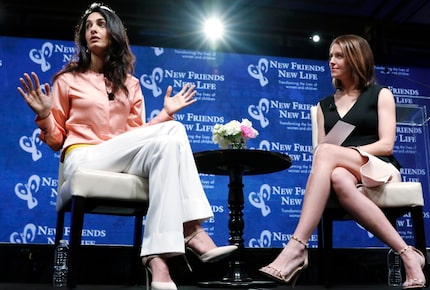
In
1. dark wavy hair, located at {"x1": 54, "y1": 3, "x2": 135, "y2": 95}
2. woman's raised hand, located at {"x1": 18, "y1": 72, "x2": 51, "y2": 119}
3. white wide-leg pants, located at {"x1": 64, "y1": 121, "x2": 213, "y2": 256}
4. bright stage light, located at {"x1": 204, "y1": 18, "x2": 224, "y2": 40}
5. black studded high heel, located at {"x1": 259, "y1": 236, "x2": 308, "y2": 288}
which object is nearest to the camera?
white wide-leg pants, located at {"x1": 64, "y1": 121, "x2": 213, "y2": 256}

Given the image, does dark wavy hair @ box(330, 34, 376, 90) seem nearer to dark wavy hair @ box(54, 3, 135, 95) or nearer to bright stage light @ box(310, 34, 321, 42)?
dark wavy hair @ box(54, 3, 135, 95)

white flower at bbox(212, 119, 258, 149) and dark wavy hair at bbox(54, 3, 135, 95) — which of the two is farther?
white flower at bbox(212, 119, 258, 149)

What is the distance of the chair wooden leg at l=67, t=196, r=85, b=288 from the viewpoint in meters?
2.12

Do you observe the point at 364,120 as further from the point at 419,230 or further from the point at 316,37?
the point at 316,37

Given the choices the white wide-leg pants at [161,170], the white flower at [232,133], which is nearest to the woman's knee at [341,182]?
the white wide-leg pants at [161,170]

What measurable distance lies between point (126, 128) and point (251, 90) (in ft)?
6.63

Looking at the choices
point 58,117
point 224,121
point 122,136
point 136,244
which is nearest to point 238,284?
point 136,244

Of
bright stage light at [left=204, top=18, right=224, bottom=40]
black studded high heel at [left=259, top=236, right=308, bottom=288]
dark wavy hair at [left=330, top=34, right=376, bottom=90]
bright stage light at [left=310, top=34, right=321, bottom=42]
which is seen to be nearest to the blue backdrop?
bright stage light at [left=204, top=18, right=224, bottom=40]

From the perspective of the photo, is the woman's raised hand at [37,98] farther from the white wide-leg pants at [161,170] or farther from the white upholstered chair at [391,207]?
the white upholstered chair at [391,207]

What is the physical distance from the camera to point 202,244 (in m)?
1.91

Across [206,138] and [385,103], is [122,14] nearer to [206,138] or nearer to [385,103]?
[206,138]

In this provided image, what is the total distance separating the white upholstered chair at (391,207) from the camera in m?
2.43

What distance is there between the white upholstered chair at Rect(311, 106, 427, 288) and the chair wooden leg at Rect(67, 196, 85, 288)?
1214 millimetres

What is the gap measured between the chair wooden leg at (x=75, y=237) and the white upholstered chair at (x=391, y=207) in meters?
1.21
